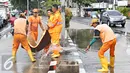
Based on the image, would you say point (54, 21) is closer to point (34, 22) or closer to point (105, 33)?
point (34, 22)

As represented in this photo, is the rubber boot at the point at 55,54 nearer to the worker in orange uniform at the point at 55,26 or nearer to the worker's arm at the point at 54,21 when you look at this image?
the worker in orange uniform at the point at 55,26

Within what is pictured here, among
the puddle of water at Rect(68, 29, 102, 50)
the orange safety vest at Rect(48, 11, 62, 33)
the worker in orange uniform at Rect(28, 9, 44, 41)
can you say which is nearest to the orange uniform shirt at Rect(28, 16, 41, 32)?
the worker in orange uniform at Rect(28, 9, 44, 41)

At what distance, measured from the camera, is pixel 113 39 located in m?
10.0

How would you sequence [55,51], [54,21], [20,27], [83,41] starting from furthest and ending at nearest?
[83,41] → [55,51] → [54,21] → [20,27]

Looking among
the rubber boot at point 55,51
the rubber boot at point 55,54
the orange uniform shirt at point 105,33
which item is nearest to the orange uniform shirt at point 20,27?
the rubber boot at point 55,51

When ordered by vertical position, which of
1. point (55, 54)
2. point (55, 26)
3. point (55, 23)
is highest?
point (55, 23)

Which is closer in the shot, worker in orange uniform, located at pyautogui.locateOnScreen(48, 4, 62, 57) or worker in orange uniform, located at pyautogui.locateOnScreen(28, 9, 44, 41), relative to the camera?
worker in orange uniform, located at pyautogui.locateOnScreen(48, 4, 62, 57)

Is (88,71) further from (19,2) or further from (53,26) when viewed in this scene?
(19,2)

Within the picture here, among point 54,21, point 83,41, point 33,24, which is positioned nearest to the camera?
point 54,21

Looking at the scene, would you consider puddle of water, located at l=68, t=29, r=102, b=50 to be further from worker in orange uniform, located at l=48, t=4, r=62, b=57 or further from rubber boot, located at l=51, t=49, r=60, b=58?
worker in orange uniform, located at l=48, t=4, r=62, b=57

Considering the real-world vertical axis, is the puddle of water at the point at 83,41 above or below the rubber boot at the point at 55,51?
below

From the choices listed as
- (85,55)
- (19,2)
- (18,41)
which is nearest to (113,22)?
(85,55)

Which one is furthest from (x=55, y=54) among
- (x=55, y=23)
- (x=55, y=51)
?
(x=55, y=23)

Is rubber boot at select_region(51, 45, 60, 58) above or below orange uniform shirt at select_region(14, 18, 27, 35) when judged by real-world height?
below
